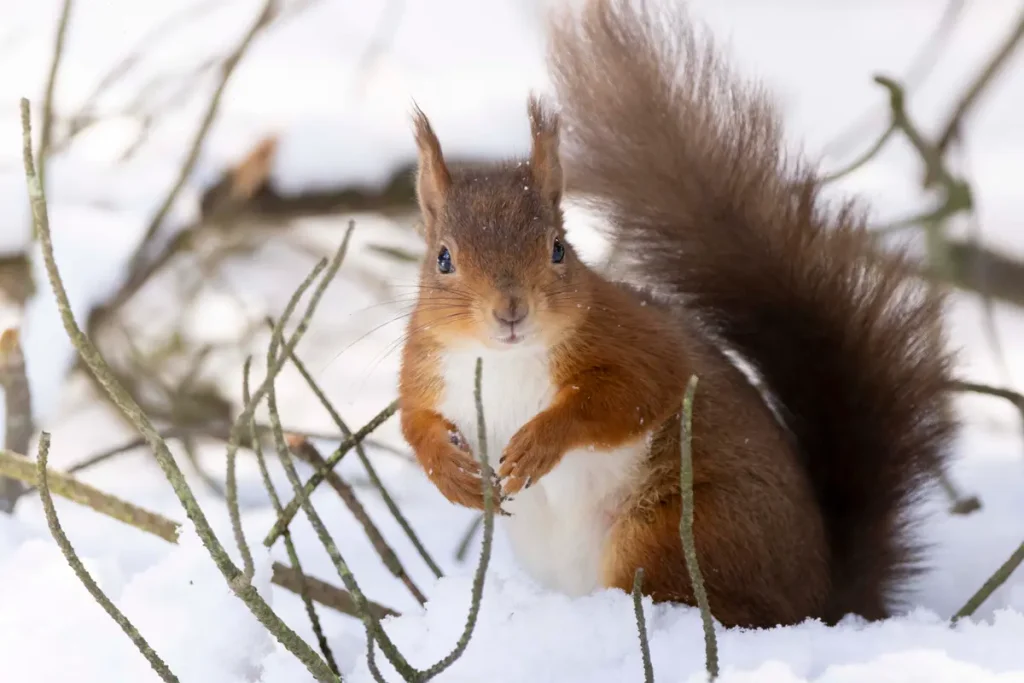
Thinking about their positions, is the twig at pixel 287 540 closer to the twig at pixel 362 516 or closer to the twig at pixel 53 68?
the twig at pixel 362 516

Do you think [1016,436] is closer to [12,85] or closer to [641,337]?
[641,337]

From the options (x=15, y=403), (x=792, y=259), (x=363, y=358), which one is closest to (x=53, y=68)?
(x=15, y=403)

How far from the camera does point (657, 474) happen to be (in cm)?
117

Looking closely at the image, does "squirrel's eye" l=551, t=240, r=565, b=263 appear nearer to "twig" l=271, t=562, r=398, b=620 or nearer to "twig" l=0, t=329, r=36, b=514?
"twig" l=271, t=562, r=398, b=620

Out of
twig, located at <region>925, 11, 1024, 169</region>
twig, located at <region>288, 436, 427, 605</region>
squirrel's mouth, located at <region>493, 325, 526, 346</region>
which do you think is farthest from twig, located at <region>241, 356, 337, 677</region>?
twig, located at <region>925, 11, 1024, 169</region>

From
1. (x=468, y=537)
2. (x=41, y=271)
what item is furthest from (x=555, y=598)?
(x=41, y=271)

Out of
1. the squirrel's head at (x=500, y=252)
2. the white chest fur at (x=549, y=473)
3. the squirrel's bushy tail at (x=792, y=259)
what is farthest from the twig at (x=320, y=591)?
the squirrel's bushy tail at (x=792, y=259)

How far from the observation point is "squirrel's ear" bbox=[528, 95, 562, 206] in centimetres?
118

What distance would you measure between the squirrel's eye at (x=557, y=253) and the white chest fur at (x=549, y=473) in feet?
0.30

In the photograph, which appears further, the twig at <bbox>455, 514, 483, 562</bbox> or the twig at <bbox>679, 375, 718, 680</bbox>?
the twig at <bbox>455, 514, 483, 562</bbox>

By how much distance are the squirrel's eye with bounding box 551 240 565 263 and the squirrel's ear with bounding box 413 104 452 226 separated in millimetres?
139

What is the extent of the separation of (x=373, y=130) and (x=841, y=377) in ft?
4.56

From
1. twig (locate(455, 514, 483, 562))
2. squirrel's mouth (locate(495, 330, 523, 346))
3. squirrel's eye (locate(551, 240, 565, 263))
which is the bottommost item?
squirrel's mouth (locate(495, 330, 523, 346))

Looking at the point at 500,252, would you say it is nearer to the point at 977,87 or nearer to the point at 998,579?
the point at 998,579
